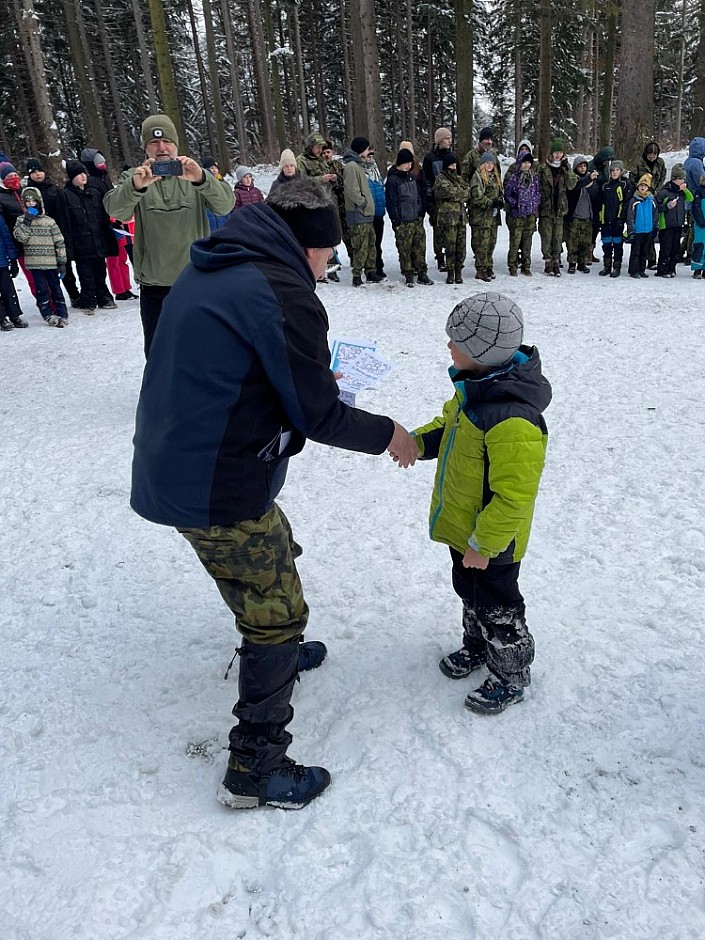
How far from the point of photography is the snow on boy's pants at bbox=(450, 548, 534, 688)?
2768 millimetres

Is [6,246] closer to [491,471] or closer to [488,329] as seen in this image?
[488,329]

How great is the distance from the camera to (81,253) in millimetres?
9766

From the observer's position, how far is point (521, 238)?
36.8ft

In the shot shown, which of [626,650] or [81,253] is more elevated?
[81,253]

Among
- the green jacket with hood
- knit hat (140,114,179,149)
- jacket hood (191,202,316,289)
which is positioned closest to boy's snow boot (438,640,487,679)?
jacket hood (191,202,316,289)

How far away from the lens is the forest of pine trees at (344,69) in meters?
15.7

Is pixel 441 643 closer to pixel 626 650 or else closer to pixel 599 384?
pixel 626 650

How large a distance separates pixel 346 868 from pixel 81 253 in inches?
382

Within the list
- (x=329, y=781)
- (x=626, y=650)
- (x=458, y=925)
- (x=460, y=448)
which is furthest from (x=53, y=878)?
(x=626, y=650)

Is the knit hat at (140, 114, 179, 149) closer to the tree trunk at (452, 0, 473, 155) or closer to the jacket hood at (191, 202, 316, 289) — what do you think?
the jacket hood at (191, 202, 316, 289)

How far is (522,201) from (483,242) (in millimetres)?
923

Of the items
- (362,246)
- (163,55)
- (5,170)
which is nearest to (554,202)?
(362,246)

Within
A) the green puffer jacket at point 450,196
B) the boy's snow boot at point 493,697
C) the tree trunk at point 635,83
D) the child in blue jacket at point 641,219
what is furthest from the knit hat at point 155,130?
the tree trunk at point 635,83

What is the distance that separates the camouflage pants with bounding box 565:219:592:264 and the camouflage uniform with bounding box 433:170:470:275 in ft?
6.95
